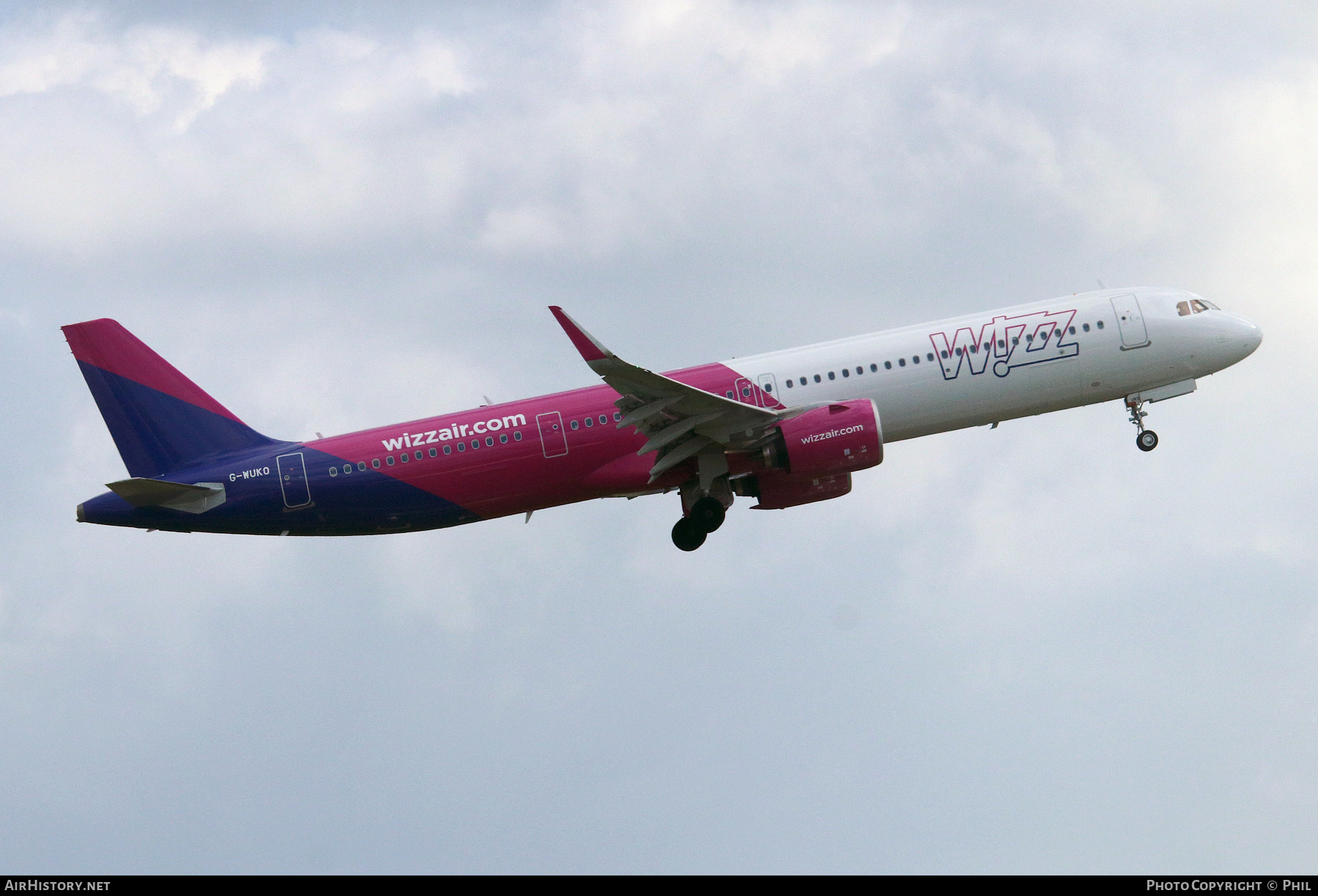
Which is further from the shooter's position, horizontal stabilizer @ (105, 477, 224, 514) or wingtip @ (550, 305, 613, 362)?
horizontal stabilizer @ (105, 477, 224, 514)

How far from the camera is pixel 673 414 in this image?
1613 inches

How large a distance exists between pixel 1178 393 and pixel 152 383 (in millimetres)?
33400

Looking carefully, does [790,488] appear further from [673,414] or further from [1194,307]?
[1194,307]

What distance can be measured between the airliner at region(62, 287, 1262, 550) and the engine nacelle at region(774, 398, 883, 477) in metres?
0.09

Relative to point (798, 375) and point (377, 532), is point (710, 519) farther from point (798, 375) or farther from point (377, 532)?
point (377, 532)

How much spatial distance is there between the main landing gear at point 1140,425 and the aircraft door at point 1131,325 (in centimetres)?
193

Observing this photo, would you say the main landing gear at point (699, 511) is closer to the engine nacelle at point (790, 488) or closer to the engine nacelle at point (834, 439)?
the engine nacelle at point (790, 488)

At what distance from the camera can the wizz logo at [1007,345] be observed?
4241 centimetres

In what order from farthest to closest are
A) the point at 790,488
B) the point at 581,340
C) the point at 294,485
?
1. the point at 790,488
2. the point at 294,485
3. the point at 581,340

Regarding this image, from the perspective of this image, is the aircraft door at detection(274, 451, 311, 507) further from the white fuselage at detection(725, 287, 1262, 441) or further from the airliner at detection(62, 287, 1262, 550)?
the white fuselage at detection(725, 287, 1262, 441)

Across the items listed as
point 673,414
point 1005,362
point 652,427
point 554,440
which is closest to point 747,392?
point 673,414

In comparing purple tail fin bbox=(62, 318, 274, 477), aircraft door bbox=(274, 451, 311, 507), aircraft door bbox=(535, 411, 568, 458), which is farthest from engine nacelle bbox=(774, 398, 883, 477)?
purple tail fin bbox=(62, 318, 274, 477)

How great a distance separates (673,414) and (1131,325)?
49.3 ft

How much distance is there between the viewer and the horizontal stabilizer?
41.9 metres
